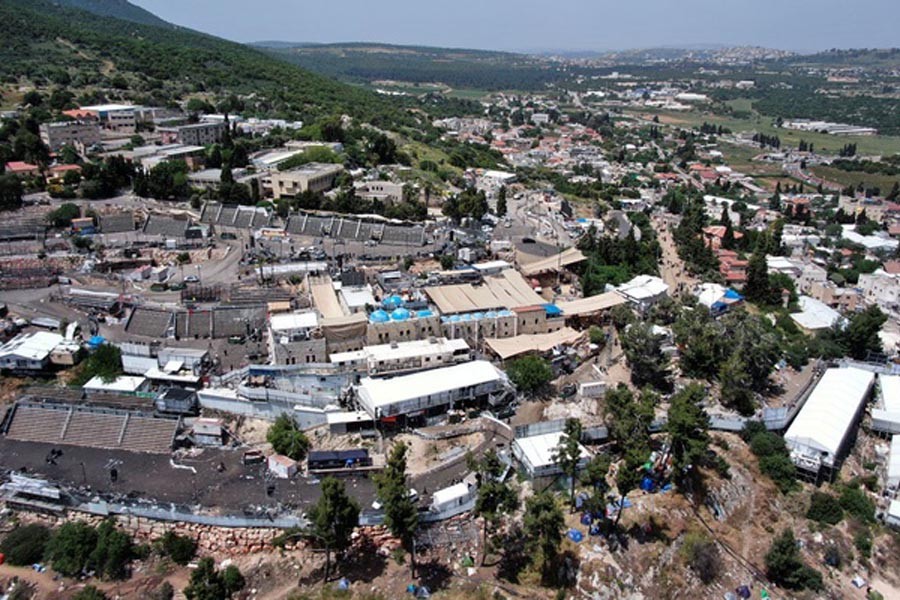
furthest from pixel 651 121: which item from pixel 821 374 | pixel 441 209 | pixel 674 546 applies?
pixel 674 546

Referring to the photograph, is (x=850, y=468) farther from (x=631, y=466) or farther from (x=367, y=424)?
(x=367, y=424)

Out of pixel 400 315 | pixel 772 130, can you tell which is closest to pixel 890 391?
pixel 400 315

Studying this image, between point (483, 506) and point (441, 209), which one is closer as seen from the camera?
point (483, 506)

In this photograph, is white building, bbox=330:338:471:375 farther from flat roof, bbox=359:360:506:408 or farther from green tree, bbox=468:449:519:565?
green tree, bbox=468:449:519:565

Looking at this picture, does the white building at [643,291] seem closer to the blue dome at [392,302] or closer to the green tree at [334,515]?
the blue dome at [392,302]

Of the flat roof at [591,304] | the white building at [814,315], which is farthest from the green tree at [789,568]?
the white building at [814,315]
